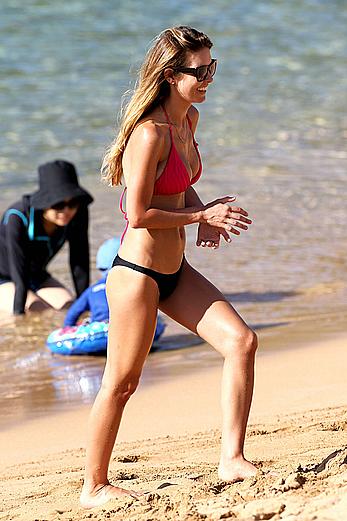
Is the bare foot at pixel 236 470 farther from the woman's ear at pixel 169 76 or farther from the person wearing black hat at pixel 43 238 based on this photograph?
the person wearing black hat at pixel 43 238

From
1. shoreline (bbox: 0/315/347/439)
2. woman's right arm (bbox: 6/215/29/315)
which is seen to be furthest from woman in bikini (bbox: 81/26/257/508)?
woman's right arm (bbox: 6/215/29/315)

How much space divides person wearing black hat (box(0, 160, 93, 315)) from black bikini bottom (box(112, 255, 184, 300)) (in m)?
3.97

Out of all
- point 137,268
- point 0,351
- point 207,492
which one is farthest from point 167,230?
point 0,351

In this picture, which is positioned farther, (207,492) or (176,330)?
(176,330)

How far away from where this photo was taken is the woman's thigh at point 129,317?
4.18m

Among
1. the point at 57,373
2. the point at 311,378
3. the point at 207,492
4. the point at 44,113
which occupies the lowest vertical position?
the point at 44,113

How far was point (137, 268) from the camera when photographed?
419cm

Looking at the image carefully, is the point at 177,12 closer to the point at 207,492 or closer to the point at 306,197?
the point at 306,197

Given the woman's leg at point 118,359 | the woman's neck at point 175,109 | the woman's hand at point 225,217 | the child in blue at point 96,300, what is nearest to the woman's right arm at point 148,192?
the woman's hand at point 225,217

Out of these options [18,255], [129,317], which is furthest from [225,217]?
[18,255]

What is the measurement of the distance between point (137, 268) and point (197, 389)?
2350 mm

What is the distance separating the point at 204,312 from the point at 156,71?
0.96 metres

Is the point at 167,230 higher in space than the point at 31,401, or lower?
higher

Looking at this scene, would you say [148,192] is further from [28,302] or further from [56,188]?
[28,302]
